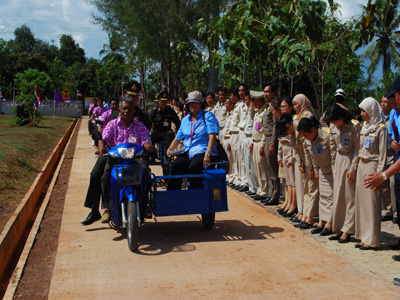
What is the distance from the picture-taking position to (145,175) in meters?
6.81

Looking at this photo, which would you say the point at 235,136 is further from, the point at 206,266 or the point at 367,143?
the point at 206,266

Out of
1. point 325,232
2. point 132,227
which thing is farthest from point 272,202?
point 132,227

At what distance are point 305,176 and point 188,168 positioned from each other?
1.77m

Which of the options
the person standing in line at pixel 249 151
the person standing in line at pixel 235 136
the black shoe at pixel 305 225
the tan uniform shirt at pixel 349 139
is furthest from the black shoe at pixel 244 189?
the tan uniform shirt at pixel 349 139

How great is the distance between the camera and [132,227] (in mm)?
6008

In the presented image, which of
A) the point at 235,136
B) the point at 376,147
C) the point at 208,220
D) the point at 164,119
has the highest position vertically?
the point at 164,119

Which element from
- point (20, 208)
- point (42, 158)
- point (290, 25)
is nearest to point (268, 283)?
point (20, 208)

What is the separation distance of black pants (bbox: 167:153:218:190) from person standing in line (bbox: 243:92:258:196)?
2.98m

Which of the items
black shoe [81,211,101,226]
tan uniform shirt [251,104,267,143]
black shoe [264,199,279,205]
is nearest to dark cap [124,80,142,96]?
black shoe [81,211,101,226]

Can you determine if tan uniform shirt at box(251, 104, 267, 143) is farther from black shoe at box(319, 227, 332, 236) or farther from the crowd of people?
black shoe at box(319, 227, 332, 236)

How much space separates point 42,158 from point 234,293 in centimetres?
1193

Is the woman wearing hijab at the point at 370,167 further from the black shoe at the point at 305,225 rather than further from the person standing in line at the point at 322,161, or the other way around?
the black shoe at the point at 305,225

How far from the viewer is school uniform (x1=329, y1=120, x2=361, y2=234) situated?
630 cm

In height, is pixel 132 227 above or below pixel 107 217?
above
